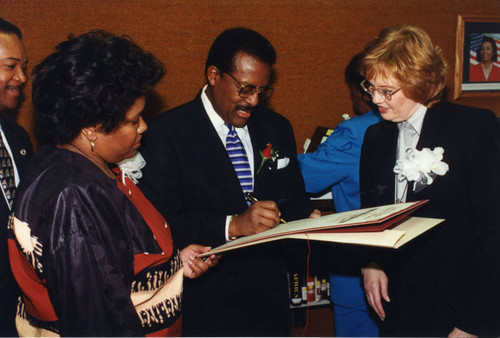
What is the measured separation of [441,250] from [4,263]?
1.78 metres

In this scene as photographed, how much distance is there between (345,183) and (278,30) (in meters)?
1.43

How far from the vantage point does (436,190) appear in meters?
1.73

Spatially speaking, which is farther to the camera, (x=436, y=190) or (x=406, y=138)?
(x=406, y=138)

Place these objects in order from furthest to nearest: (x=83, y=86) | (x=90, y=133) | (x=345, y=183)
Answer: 1. (x=345, y=183)
2. (x=90, y=133)
3. (x=83, y=86)

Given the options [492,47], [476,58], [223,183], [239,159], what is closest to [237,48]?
[239,159]

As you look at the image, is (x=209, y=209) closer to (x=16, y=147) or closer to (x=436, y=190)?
(x=16, y=147)

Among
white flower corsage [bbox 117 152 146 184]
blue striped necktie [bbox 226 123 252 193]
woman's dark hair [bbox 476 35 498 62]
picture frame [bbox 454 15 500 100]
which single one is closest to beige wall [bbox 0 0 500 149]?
picture frame [bbox 454 15 500 100]

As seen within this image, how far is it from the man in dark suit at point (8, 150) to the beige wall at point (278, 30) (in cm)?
94

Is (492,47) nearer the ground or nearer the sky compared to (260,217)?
nearer the sky

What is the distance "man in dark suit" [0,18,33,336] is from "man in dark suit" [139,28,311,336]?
0.56m

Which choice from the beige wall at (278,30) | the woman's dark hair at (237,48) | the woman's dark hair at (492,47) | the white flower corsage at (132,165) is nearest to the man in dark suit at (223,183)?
the woman's dark hair at (237,48)

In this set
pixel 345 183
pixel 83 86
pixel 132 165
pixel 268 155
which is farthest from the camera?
pixel 345 183

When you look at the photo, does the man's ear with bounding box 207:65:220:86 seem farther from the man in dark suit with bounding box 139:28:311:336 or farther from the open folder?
the open folder

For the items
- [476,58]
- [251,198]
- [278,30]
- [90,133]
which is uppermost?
[278,30]
